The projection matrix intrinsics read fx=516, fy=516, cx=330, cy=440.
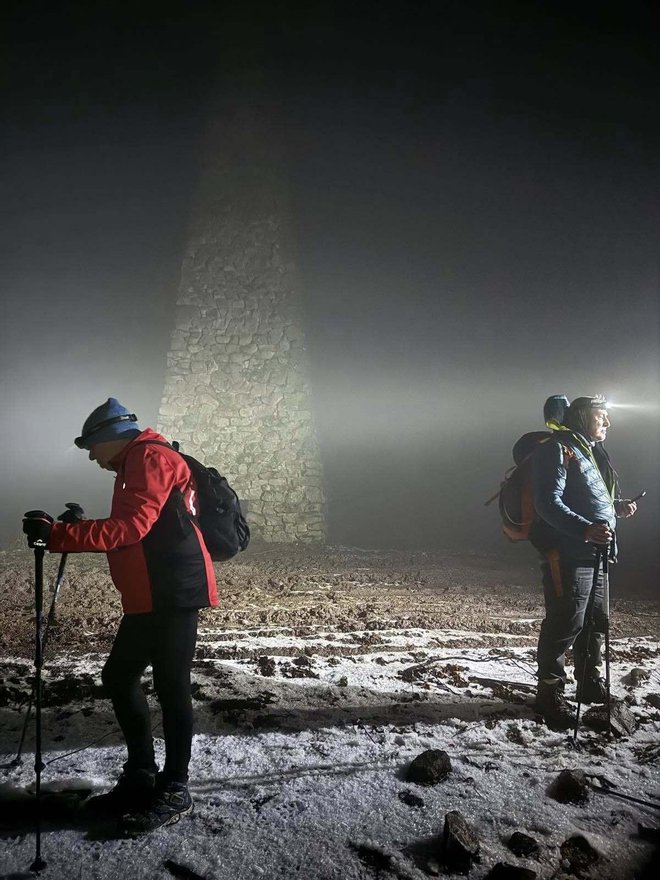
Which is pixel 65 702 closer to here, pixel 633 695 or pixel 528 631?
pixel 633 695

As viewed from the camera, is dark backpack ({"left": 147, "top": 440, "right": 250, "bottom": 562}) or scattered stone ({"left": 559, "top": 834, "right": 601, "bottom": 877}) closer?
scattered stone ({"left": 559, "top": 834, "right": 601, "bottom": 877})

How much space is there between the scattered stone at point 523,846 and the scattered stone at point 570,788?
378 mm

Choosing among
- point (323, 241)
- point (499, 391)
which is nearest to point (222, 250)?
point (323, 241)

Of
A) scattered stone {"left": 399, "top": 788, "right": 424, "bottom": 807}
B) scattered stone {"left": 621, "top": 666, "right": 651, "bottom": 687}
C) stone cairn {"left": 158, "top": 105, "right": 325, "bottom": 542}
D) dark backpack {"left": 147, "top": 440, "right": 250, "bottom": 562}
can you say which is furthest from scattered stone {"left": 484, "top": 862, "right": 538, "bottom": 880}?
stone cairn {"left": 158, "top": 105, "right": 325, "bottom": 542}

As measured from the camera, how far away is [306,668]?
12.1 feet

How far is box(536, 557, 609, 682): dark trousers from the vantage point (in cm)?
290

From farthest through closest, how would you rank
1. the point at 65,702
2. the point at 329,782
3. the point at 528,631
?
the point at 528,631 < the point at 65,702 < the point at 329,782

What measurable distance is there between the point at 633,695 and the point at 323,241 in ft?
39.1

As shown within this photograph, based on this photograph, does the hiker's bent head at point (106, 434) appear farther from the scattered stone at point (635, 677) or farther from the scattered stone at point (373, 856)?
the scattered stone at point (635, 677)

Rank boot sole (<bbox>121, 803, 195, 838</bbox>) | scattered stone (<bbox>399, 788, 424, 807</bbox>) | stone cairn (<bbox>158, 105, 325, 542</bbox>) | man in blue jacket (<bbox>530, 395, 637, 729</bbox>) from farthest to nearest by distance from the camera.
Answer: stone cairn (<bbox>158, 105, 325, 542</bbox>)
man in blue jacket (<bbox>530, 395, 637, 729</bbox>)
scattered stone (<bbox>399, 788, 424, 807</bbox>)
boot sole (<bbox>121, 803, 195, 838</bbox>)

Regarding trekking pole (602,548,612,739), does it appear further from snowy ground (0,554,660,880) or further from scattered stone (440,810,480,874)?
scattered stone (440,810,480,874)

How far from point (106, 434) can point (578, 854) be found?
242cm

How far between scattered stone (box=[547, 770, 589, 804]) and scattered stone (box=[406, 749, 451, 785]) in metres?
0.45

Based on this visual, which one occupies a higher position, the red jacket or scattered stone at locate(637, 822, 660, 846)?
the red jacket
